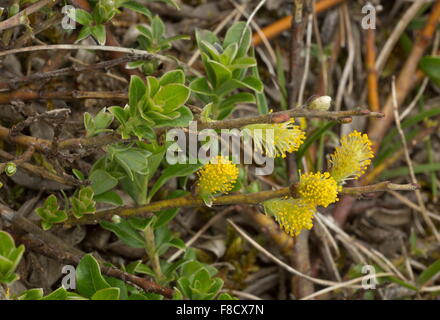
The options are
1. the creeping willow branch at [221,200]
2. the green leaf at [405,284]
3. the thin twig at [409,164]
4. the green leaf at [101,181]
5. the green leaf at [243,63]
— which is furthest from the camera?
the thin twig at [409,164]

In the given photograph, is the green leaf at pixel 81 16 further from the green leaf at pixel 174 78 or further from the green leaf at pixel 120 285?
the green leaf at pixel 120 285

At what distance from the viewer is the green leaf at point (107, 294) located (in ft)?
4.41

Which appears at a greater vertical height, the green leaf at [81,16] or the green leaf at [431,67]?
the green leaf at [431,67]

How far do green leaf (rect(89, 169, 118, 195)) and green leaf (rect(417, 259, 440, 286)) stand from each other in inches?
45.1

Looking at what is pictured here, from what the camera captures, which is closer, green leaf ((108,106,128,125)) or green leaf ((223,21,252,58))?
green leaf ((108,106,128,125))

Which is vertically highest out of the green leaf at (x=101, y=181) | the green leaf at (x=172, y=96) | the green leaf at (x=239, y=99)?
the green leaf at (x=239, y=99)

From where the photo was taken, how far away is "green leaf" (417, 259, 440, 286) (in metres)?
1.98

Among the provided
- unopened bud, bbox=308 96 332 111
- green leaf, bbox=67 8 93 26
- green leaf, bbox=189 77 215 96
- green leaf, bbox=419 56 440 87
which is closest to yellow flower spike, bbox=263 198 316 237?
unopened bud, bbox=308 96 332 111

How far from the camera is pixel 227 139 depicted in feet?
6.42

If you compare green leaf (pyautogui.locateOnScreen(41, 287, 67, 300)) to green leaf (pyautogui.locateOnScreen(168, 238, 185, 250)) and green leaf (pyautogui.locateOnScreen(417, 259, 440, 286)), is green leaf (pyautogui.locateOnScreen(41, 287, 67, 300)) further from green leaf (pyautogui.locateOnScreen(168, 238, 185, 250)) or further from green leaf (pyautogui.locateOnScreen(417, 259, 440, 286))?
green leaf (pyautogui.locateOnScreen(417, 259, 440, 286))

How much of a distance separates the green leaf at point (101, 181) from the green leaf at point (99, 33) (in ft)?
1.20

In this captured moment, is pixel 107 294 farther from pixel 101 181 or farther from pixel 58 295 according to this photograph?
pixel 101 181

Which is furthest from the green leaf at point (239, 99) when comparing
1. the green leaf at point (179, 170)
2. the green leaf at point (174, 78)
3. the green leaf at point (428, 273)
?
the green leaf at point (428, 273)

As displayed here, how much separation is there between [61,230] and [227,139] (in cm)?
62
